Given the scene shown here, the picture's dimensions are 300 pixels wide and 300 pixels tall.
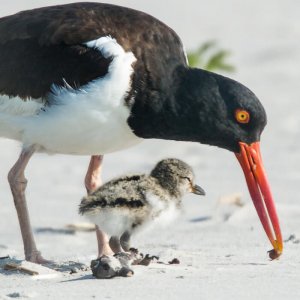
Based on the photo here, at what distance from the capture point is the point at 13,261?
6.49 metres

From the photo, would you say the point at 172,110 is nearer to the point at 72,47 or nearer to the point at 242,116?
the point at 242,116

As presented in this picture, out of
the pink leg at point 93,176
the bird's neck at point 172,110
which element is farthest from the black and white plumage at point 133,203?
the pink leg at point 93,176

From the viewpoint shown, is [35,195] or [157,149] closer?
[35,195]

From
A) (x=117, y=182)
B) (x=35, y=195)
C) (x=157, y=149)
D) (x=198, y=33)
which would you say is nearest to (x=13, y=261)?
(x=117, y=182)

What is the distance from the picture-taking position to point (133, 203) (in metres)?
6.38

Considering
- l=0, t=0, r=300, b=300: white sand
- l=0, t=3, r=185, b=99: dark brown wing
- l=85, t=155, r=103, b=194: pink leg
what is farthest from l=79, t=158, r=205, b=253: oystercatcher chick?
l=85, t=155, r=103, b=194: pink leg

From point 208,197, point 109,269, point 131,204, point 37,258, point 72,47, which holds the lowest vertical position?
point 109,269

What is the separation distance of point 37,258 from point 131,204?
831 mm

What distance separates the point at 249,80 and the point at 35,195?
4.38 meters

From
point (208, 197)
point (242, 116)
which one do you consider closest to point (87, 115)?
point (242, 116)

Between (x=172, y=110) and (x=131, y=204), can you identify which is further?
(x=172, y=110)

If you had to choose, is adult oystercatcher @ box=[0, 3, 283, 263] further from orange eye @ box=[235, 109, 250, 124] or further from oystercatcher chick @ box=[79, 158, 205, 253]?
oystercatcher chick @ box=[79, 158, 205, 253]

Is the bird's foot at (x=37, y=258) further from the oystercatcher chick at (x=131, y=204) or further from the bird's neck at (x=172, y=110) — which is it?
the bird's neck at (x=172, y=110)

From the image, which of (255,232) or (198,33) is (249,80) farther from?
(255,232)
